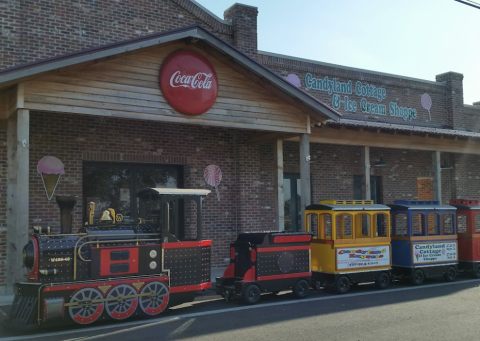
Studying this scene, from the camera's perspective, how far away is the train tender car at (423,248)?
11.3 meters

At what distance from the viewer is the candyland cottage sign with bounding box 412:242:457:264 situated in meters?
11.3

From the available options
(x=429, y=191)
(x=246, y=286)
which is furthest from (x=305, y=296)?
(x=429, y=191)

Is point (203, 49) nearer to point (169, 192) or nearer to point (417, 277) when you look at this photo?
point (169, 192)

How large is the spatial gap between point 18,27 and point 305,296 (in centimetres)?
820

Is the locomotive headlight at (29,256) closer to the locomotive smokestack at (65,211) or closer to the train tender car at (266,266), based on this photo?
the locomotive smokestack at (65,211)

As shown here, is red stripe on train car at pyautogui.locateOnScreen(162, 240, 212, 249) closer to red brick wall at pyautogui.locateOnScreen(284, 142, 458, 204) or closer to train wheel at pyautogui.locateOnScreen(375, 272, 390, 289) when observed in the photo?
train wheel at pyautogui.locateOnScreen(375, 272, 390, 289)

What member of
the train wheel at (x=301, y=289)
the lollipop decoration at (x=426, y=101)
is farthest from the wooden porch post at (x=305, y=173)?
the lollipop decoration at (x=426, y=101)

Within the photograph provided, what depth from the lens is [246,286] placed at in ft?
29.0

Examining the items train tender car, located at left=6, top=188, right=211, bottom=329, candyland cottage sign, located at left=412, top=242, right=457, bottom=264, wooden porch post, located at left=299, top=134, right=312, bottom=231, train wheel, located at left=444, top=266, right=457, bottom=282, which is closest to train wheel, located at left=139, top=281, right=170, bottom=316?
train tender car, located at left=6, top=188, right=211, bottom=329

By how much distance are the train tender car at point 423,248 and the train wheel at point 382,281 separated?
0.81 m

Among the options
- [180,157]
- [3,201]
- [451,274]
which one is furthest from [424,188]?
[3,201]

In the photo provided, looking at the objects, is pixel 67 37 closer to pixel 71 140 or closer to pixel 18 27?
pixel 18 27

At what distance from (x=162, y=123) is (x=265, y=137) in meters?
2.69

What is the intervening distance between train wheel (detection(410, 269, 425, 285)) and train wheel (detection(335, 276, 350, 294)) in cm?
195
